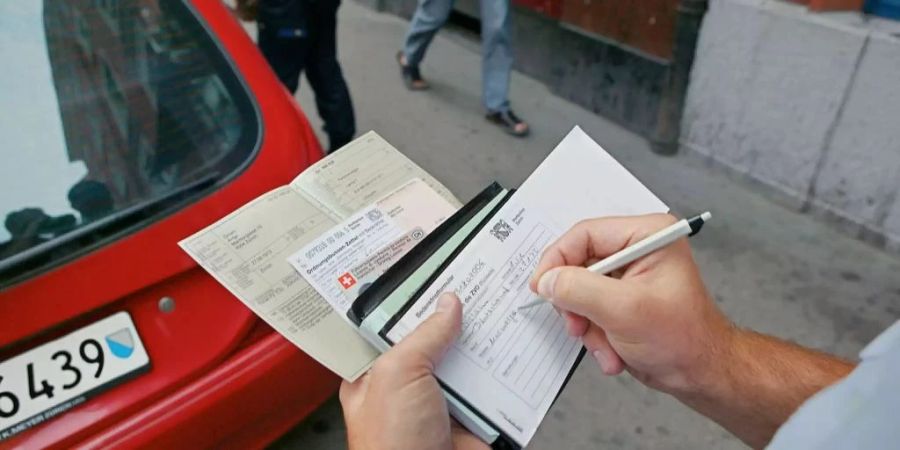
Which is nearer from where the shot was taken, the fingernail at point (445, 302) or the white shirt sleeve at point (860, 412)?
the white shirt sleeve at point (860, 412)

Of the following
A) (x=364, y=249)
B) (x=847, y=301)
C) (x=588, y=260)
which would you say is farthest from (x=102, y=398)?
(x=847, y=301)

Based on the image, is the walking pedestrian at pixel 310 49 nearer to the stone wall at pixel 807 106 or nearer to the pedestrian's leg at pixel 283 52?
the pedestrian's leg at pixel 283 52

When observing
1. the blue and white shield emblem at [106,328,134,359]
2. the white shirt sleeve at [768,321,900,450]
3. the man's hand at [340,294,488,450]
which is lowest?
the blue and white shield emblem at [106,328,134,359]

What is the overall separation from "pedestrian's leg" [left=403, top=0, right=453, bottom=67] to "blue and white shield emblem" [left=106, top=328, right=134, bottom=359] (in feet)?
10.5

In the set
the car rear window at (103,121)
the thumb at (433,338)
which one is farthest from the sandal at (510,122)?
the thumb at (433,338)

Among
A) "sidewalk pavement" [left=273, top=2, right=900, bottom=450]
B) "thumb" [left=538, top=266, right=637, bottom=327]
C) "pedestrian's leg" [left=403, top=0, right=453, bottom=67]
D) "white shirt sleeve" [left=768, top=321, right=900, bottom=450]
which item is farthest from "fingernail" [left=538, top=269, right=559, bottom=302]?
"pedestrian's leg" [left=403, top=0, right=453, bottom=67]

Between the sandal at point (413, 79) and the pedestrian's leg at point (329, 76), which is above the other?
the pedestrian's leg at point (329, 76)

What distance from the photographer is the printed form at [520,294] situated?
0.94m

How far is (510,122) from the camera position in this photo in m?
3.89

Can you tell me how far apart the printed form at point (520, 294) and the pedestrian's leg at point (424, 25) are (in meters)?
3.13

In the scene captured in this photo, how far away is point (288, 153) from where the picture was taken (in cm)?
153

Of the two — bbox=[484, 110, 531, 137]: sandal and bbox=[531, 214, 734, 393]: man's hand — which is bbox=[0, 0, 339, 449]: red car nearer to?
bbox=[531, 214, 734, 393]: man's hand

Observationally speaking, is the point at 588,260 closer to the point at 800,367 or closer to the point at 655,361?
the point at 655,361

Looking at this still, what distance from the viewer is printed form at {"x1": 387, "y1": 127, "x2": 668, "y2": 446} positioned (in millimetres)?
937
